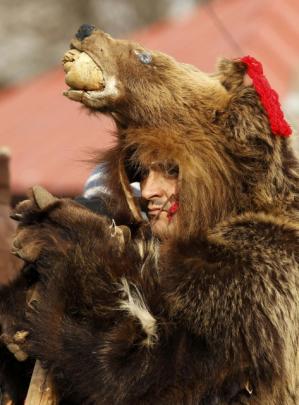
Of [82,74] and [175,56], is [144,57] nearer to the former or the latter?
[82,74]

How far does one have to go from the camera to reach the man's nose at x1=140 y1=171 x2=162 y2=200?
103 inches

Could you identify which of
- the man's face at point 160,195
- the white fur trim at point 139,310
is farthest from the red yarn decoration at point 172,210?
the white fur trim at point 139,310

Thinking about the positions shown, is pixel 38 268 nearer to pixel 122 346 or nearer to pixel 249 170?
pixel 122 346

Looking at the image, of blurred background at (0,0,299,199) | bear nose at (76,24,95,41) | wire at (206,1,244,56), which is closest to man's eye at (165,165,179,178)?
bear nose at (76,24,95,41)

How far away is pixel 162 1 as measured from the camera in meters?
17.2

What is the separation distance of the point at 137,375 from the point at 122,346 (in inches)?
3.0

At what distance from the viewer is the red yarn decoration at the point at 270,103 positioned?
2533mm

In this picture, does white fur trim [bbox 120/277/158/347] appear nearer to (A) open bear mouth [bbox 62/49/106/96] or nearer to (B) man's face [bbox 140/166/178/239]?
(B) man's face [bbox 140/166/178/239]

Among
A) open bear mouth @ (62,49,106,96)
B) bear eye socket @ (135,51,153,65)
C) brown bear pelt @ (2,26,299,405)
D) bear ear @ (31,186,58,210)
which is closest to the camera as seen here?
brown bear pelt @ (2,26,299,405)

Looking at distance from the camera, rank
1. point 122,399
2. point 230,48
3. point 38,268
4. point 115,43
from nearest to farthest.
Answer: point 122,399 → point 38,268 → point 115,43 → point 230,48

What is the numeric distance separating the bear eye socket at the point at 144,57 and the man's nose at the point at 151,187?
1.02 ft

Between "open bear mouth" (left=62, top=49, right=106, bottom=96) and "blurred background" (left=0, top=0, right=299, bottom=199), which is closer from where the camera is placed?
"open bear mouth" (left=62, top=49, right=106, bottom=96)

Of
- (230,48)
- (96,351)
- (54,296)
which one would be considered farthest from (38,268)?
(230,48)

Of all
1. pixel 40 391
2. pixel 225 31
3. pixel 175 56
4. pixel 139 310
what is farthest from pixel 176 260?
pixel 175 56
